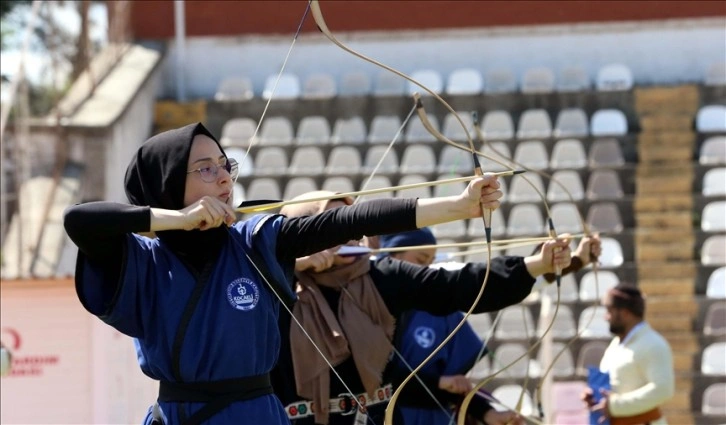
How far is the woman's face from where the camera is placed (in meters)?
3.69

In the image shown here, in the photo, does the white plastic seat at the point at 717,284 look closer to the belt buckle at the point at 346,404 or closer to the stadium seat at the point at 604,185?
the stadium seat at the point at 604,185

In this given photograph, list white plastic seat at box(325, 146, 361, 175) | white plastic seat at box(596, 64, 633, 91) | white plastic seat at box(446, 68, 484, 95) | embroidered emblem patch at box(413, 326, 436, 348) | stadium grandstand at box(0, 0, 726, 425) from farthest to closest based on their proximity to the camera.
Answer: white plastic seat at box(446, 68, 484, 95) → white plastic seat at box(596, 64, 633, 91) → white plastic seat at box(325, 146, 361, 175) → stadium grandstand at box(0, 0, 726, 425) → embroidered emblem patch at box(413, 326, 436, 348)

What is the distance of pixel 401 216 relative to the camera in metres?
3.53

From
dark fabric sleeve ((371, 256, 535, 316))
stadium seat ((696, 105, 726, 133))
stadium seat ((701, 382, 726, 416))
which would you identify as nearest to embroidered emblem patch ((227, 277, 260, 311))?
dark fabric sleeve ((371, 256, 535, 316))

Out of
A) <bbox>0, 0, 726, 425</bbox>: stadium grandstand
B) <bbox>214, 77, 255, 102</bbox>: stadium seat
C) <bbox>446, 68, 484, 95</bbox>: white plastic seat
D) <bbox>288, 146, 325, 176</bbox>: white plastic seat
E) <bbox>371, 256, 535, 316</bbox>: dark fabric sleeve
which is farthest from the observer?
<bbox>214, 77, 255, 102</bbox>: stadium seat

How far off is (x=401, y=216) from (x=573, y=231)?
679 centimetres

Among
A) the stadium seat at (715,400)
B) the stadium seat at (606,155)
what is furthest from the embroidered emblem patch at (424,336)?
the stadium seat at (606,155)

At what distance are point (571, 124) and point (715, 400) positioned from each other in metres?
2.91

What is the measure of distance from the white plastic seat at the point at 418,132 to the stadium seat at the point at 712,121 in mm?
2004

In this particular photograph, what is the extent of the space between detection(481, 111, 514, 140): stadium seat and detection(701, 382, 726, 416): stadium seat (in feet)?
9.15

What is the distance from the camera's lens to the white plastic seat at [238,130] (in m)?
11.6

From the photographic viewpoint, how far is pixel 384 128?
11508 millimetres

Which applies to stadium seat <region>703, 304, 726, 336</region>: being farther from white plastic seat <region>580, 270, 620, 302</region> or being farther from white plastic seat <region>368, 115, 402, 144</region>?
white plastic seat <region>368, 115, 402, 144</region>

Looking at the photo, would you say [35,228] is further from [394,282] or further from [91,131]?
[394,282]
